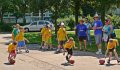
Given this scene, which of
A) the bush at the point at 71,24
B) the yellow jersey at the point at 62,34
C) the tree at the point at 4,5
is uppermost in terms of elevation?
the tree at the point at 4,5

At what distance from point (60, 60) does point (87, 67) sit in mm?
2471

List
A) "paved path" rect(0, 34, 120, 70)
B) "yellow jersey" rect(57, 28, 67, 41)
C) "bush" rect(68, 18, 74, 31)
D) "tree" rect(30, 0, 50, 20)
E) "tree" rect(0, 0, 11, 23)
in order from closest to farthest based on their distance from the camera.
Result: "paved path" rect(0, 34, 120, 70) → "yellow jersey" rect(57, 28, 67, 41) → "tree" rect(30, 0, 50, 20) → "tree" rect(0, 0, 11, 23) → "bush" rect(68, 18, 74, 31)

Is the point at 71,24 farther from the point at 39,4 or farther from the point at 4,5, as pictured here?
the point at 39,4

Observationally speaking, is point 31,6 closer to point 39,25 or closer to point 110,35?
point 39,25

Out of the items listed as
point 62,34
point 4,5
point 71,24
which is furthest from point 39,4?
point 71,24

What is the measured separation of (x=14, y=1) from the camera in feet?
166

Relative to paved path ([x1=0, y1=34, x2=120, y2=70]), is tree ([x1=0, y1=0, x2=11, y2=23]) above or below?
above

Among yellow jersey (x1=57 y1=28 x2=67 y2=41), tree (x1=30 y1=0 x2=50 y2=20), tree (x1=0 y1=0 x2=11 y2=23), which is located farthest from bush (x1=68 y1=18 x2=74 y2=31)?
yellow jersey (x1=57 y1=28 x2=67 y2=41)

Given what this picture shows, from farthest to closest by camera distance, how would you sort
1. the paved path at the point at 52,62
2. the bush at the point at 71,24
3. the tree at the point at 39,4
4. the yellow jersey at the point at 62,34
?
the bush at the point at 71,24
the tree at the point at 39,4
the yellow jersey at the point at 62,34
the paved path at the point at 52,62

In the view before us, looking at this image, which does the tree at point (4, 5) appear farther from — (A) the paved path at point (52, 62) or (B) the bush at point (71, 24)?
(A) the paved path at point (52, 62)

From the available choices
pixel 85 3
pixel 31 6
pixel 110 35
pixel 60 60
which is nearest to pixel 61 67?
pixel 60 60

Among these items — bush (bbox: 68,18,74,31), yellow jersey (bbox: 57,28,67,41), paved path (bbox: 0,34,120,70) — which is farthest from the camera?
bush (bbox: 68,18,74,31)

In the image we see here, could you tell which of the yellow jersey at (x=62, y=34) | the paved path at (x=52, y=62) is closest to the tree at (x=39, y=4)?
the yellow jersey at (x=62, y=34)

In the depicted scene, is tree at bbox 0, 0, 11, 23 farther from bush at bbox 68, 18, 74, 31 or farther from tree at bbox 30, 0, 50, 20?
tree at bbox 30, 0, 50, 20
